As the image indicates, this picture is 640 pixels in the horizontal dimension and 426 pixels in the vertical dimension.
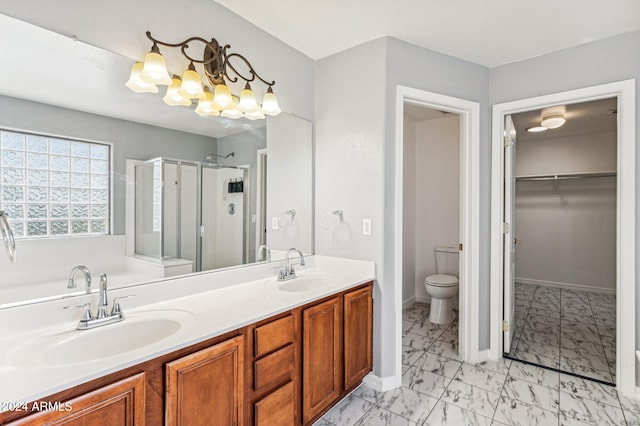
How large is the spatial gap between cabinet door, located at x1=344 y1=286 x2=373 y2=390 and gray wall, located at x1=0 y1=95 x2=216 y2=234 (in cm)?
132

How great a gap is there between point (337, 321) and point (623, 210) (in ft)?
6.88

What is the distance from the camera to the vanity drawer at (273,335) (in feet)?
4.71

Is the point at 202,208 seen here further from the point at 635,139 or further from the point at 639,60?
the point at 639,60

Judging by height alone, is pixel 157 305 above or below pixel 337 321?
above

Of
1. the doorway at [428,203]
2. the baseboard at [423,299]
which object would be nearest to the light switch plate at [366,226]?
the doorway at [428,203]

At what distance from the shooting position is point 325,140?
100 inches

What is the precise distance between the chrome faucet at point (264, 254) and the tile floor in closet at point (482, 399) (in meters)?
1.07

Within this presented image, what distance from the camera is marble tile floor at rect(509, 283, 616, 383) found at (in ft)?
8.51

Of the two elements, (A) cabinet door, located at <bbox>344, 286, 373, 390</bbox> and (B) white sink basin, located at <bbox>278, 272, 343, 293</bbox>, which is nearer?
(A) cabinet door, located at <bbox>344, 286, 373, 390</bbox>

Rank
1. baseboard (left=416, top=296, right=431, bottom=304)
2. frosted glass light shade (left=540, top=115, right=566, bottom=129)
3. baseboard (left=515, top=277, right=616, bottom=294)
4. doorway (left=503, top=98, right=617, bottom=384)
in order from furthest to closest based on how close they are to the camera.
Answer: baseboard (left=515, top=277, right=616, bottom=294) → baseboard (left=416, top=296, right=431, bottom=304) → doorway (left=503, top=98, right=617, bottom=384) → frosted glass light shade (left=540, top=115, right=566, bottom=129)

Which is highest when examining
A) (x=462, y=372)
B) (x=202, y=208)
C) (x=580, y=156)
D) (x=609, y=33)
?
(x=609, y=33)

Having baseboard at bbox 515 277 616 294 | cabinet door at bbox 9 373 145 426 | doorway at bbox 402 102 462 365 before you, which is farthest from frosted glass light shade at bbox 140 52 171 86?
baseboard at bbox 515 277 616 294

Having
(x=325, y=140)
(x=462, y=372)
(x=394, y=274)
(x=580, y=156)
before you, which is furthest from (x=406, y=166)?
(x=580, y=156)

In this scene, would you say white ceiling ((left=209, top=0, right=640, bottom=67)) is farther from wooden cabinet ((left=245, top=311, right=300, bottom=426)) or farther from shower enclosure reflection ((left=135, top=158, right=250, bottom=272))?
wooden cabinet ((left=245, top=311, right=300, bottom=426))
